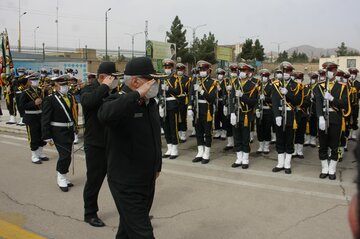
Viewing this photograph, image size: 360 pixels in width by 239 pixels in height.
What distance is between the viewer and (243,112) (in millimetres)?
7926

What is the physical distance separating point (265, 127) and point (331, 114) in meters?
2.57

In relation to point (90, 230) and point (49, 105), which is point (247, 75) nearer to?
point (49, 105)

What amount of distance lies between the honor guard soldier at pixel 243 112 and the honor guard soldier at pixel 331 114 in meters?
1.41

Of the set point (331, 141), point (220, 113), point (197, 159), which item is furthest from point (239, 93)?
point (220, 113)

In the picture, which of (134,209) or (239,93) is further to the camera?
(239,93)

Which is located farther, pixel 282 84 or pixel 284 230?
pixel 282 84

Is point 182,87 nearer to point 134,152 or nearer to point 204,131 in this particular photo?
point 204,131

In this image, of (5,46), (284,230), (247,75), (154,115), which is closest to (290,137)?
(247,75)

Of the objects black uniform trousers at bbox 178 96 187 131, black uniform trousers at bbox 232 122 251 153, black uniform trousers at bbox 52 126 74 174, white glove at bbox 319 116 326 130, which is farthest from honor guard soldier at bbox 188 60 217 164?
black uniform trousers at bbox 52 126 74 174

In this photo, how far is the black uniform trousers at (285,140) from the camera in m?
7.53

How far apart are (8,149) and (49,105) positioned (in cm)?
446

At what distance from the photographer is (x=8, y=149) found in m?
9.93

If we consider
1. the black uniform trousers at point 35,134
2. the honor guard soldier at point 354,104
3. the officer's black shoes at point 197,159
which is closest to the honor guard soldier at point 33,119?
the black uniform trousers at point 35,134

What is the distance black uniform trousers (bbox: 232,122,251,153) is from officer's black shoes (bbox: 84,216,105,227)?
12.8ft
